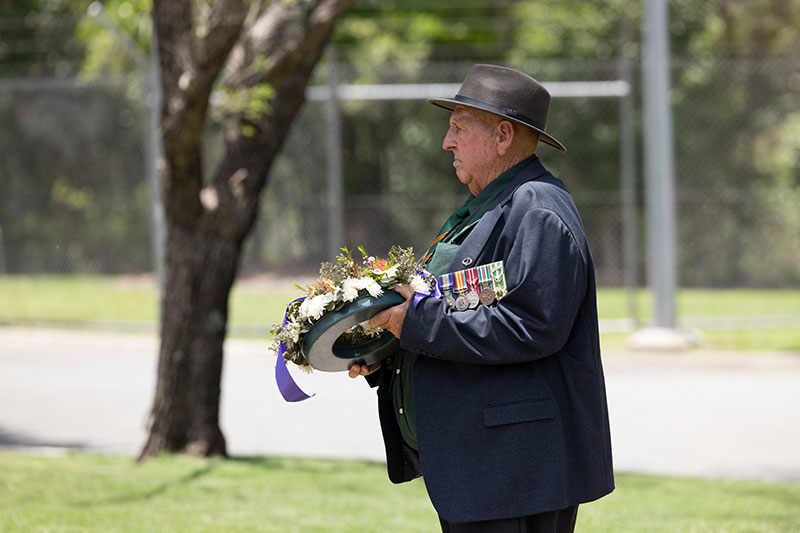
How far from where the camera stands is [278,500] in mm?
6148

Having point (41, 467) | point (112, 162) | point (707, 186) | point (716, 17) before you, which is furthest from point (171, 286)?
point (716, 17)

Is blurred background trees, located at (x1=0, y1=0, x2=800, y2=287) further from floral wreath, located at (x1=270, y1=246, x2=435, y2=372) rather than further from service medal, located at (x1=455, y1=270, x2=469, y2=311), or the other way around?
service medal, located at (x1=455, y1=270, x2=469, y2=311)

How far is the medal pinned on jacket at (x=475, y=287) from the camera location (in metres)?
3.10

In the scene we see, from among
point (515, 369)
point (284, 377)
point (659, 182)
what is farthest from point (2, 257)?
point (515, 369)

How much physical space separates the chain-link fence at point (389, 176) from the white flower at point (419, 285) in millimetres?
10959

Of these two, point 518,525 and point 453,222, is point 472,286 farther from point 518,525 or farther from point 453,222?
point 518,525

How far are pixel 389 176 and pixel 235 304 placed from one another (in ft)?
10.8

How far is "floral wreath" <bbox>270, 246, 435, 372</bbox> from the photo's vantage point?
3141 millimetres

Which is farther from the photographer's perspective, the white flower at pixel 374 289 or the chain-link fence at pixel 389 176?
the chain-link fence at pixel 389 176

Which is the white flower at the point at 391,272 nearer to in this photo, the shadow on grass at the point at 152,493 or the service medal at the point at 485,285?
the service medal at the point at 485,285

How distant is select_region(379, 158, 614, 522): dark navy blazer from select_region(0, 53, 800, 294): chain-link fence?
11.0 metres

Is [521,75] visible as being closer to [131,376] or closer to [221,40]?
[221,40]

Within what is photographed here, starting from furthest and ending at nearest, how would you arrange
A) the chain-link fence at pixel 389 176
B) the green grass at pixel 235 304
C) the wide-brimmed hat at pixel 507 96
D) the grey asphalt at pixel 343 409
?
1. the chain-link fence at pixel 389 176
2. the green grass at pixel 235 304
3. the grey asphalt at pixel 343 409
4. the wide-brimmed hat at pixel 507 96

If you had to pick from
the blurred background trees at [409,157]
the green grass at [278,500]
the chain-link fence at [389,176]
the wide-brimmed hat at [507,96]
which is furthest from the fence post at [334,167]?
the wide-brimmed hat at [507,96]
